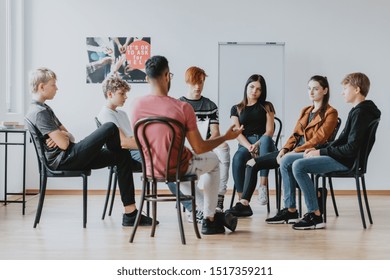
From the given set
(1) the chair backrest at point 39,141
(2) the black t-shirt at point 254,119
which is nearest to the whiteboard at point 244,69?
(2) the black t-shirt at point 254,119

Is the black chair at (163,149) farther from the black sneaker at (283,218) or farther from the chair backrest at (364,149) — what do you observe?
the chair backrest at (364,149)

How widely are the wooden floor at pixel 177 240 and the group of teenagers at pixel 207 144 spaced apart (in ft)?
0.64

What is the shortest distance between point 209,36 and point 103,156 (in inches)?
116

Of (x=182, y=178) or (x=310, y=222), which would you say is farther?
(x=310, y=222)

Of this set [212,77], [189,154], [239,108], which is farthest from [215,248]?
[212,77]

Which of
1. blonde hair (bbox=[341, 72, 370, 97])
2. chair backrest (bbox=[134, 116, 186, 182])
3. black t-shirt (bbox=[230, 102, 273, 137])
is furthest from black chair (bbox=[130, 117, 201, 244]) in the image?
black t-shirt (bbox=[230, 102, 273, 137])

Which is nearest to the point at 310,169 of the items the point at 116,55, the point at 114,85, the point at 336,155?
the point at 336,155

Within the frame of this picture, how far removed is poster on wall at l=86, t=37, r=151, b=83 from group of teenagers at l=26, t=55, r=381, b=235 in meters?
1.99

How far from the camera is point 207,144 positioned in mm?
4262

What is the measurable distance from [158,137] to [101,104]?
3363 mm

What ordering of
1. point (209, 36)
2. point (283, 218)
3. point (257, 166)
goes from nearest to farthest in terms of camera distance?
point (283, 218)
point (257, 166)
point (209, 36)

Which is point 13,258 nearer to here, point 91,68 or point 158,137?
point 158,137

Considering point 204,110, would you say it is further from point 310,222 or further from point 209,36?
point 209,36

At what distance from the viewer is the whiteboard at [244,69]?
7.36 meters
